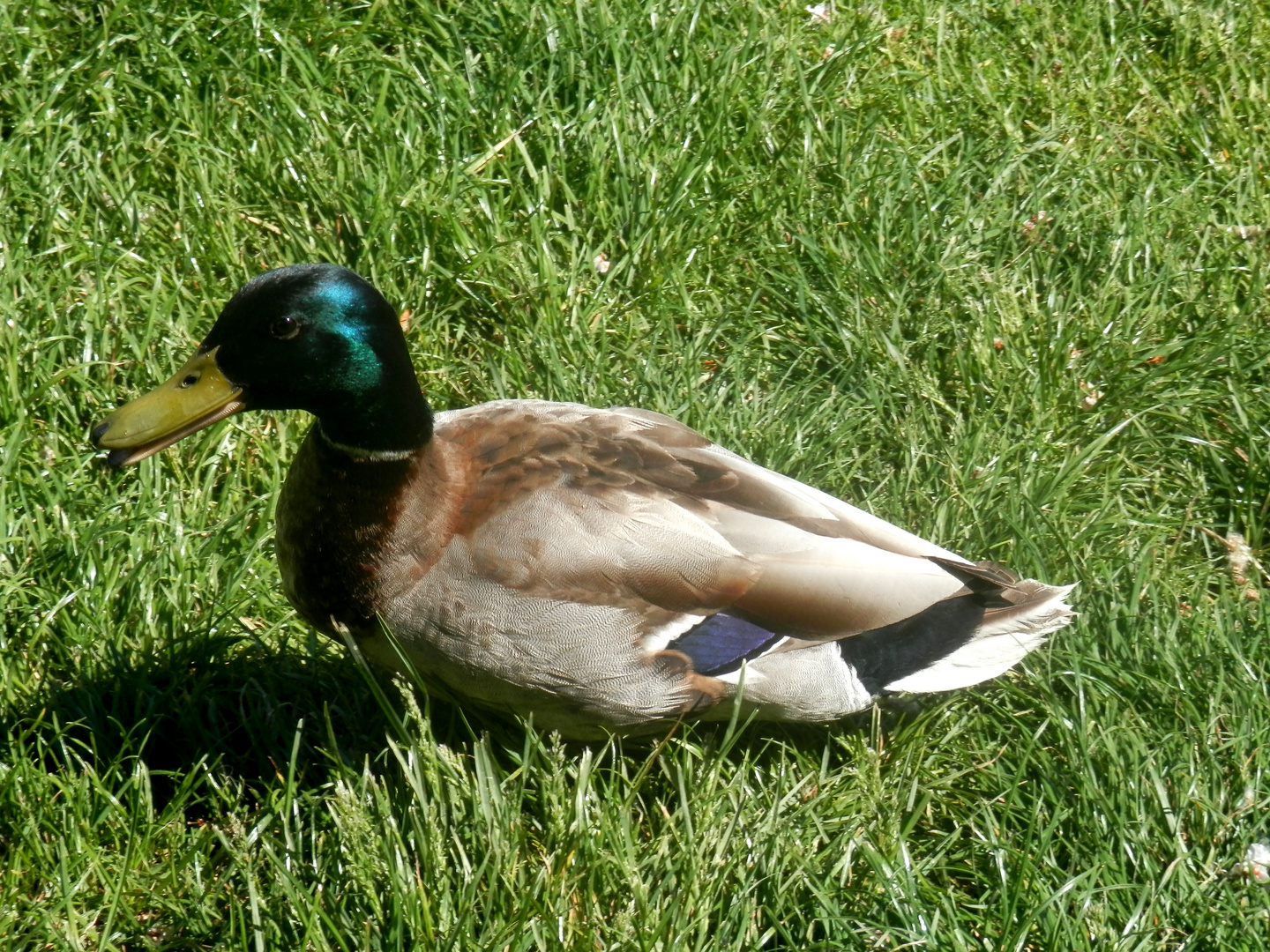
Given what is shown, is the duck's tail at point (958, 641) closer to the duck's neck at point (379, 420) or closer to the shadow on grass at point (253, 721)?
the shadow on grass at point (253, 721)

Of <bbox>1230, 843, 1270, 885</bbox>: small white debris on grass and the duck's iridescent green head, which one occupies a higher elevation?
the duck's iridescent green head

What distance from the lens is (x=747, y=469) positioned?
3.24 m

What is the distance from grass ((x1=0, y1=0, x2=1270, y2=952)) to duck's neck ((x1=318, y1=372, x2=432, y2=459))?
1.67 feet

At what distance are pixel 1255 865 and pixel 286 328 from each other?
2169 mm

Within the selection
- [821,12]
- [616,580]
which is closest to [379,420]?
[616,580]

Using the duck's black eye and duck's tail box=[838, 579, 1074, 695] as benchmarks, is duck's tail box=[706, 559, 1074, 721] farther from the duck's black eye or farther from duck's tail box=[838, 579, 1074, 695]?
the duck's black eye

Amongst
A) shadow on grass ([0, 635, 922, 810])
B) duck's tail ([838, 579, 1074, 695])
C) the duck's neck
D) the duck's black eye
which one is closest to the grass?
shadow on grass ([0, 635, 922, 810])

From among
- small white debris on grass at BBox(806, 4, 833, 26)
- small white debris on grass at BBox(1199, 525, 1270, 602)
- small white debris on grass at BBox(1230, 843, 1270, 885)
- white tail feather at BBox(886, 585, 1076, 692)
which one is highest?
small white debris on grass at BBox(806, 4, 833, 26)

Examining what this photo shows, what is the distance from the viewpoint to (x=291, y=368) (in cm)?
278

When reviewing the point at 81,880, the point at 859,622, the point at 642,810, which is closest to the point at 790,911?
the point at 642,810

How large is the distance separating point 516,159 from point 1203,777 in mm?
2693

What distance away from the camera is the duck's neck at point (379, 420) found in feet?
9.39

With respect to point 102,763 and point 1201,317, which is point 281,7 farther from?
point 1201,317

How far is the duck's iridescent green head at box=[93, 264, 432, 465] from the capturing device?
2.74 meters
